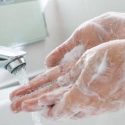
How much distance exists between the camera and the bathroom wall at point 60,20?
3.78ft

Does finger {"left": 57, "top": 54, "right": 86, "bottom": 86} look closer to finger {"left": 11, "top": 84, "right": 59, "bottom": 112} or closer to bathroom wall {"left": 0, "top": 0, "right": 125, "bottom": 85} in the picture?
finger {"left": 11, "top": 84, "right": 59, "bottom": 112}

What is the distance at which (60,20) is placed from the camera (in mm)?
1345

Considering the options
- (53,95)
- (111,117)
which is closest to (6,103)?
(111,117)

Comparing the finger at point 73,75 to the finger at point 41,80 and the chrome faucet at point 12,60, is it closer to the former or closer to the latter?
the finger at point 41,80

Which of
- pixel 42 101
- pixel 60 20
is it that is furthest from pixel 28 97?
pixel 60 20

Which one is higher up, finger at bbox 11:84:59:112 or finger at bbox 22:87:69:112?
finger at bbox 22:87:69:112

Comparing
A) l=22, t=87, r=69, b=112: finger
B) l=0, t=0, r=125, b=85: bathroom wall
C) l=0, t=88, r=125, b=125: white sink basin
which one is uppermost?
l=22, t=87, r=69, b=112: finger

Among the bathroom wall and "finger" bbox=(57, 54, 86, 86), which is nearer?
"finger" bbox=(57, 54, 86, 86)

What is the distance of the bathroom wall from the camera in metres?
1.15

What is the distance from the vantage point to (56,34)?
134 centimetres

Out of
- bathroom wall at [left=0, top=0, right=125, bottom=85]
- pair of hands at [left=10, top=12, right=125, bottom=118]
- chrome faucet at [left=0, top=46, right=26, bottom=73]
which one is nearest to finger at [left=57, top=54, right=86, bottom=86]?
pair of hands at [left=10, top=12, right=125, bottom=118]

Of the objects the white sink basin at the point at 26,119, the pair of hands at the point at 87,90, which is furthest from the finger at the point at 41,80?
the white sink basin at the point at 26,119

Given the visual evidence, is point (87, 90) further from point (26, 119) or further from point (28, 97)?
point (26, 119)

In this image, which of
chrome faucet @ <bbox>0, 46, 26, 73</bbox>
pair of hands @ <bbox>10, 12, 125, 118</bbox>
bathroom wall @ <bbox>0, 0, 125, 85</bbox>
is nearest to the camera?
pair of hands @ <bbox>10, 12, 125, 118</bbox>
